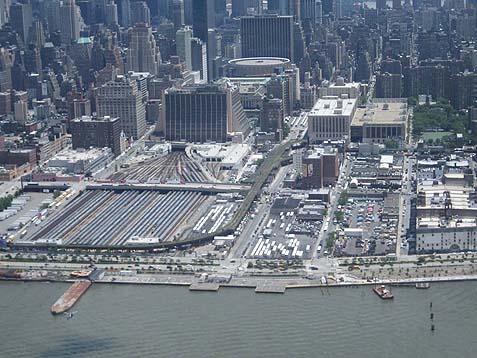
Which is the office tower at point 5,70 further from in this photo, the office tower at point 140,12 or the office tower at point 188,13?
the office tower at point 140,12

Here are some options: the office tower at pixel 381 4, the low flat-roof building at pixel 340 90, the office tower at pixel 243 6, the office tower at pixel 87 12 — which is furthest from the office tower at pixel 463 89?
the office tower at pixel 87 12

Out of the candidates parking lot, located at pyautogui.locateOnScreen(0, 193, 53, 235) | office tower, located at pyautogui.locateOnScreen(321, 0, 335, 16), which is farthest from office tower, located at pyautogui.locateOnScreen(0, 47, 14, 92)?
office tower, located at pyautogui.locateOnScreen(321, 0, 335, 16)

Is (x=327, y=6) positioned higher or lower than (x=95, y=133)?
higher

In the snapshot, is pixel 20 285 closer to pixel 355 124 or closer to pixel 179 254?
pixel 179 254

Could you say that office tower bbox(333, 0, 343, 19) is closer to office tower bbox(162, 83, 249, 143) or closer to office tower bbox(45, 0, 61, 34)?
office tower bbox(45, 0, 61, 34)

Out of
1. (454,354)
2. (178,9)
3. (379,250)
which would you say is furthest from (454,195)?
(178,9)

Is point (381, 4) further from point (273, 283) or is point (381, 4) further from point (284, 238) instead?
point (273, 283)

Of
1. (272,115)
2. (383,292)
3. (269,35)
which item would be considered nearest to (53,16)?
(269,35)
